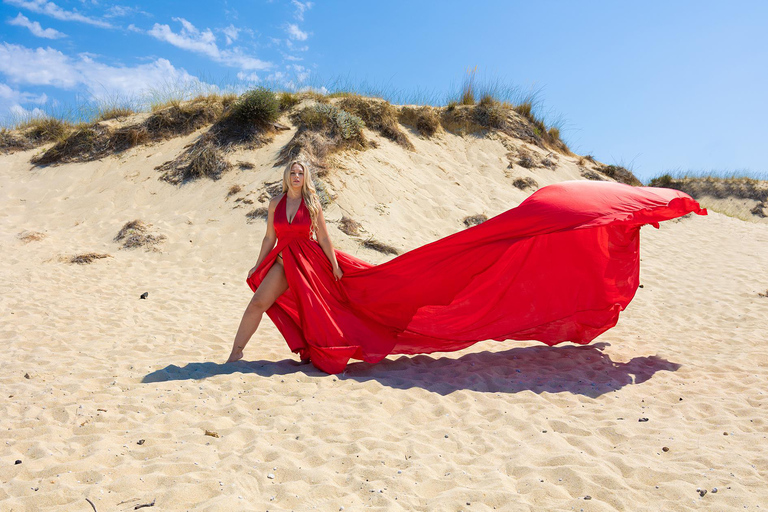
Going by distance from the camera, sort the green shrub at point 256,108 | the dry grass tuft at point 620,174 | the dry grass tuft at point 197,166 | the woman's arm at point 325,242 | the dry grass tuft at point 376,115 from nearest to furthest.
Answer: the woman's arm at point 325,242 → the dry grass tuft at point 197,166 → the green shrub at point 256,108 → the dry grass tuft at point 376,115 → the dry grass tuft at point 620,174

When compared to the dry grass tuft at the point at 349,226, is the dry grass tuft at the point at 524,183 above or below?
above

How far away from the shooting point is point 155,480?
292 cm

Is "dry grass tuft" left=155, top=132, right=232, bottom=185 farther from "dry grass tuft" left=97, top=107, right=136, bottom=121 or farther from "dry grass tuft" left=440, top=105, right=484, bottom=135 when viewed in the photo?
"dry grass tuft" left=440, top=105, right=484, bottom=135

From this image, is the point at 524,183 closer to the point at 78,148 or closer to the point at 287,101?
the point at 287,101

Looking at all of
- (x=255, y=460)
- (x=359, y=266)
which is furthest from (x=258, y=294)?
(x=255, y=460)

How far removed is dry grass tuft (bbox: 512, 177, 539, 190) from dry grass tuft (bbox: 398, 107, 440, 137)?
10.7 ft

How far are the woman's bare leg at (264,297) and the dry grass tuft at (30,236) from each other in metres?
8.17

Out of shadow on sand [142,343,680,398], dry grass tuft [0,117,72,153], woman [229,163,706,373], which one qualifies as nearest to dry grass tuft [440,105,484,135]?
dry grass tuft [0,117,72,153]

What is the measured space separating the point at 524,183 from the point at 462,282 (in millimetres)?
11145

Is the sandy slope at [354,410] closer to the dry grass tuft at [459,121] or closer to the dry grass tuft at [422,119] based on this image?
the dry grass tuft at [422,119]

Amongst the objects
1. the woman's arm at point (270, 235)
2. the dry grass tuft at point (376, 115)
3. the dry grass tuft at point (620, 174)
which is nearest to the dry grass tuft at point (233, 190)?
the dry grass tuft at point (376, 115)

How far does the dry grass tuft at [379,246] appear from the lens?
1062cm

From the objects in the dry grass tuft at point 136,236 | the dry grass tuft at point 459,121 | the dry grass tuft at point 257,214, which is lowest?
the dry grass tuft at point 136,236

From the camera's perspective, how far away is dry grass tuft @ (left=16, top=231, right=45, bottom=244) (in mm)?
10719
